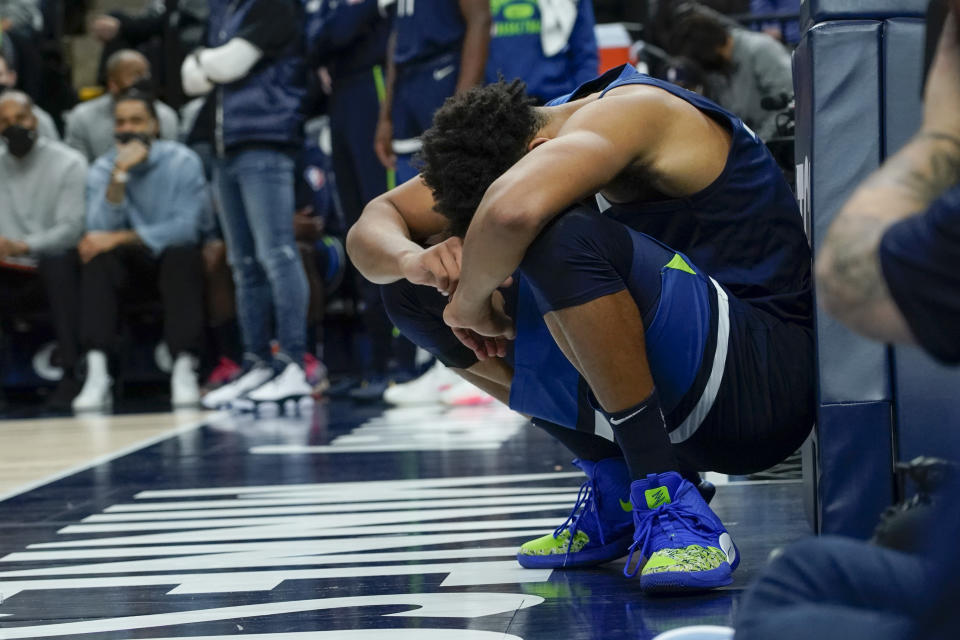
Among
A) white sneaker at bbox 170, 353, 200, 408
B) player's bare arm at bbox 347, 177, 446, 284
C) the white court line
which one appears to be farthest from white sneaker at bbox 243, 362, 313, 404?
player's bare arm at bbox 347, 177, 446, 284

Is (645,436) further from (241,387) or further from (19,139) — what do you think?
(19,139)

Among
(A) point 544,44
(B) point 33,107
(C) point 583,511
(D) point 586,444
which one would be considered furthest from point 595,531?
(B) point 33,107

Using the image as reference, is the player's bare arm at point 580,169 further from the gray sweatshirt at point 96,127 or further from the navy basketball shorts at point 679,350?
the gray sweatshirt at point 96,127

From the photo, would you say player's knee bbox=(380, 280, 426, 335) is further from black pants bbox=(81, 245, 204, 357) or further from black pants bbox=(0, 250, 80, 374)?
black pants bbox=(0, 250, 80, 374)

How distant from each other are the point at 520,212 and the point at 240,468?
195 centimetres

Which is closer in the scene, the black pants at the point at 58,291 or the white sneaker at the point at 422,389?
Answer: the white sneaker at the point at 422,389

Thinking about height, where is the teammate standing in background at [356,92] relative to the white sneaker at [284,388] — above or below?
above

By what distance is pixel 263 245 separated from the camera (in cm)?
506

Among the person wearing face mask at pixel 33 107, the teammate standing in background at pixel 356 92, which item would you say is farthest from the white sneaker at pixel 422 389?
the person wearing face mask at pixel 33 107

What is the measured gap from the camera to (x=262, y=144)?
506 centimetres

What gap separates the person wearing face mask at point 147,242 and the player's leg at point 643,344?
4.11m

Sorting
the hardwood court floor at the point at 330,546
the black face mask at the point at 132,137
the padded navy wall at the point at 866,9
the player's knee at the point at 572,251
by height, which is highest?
the padded navy wall at the point at 866,9

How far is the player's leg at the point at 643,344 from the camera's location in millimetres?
1771

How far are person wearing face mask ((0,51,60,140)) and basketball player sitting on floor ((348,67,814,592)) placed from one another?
4.56m
